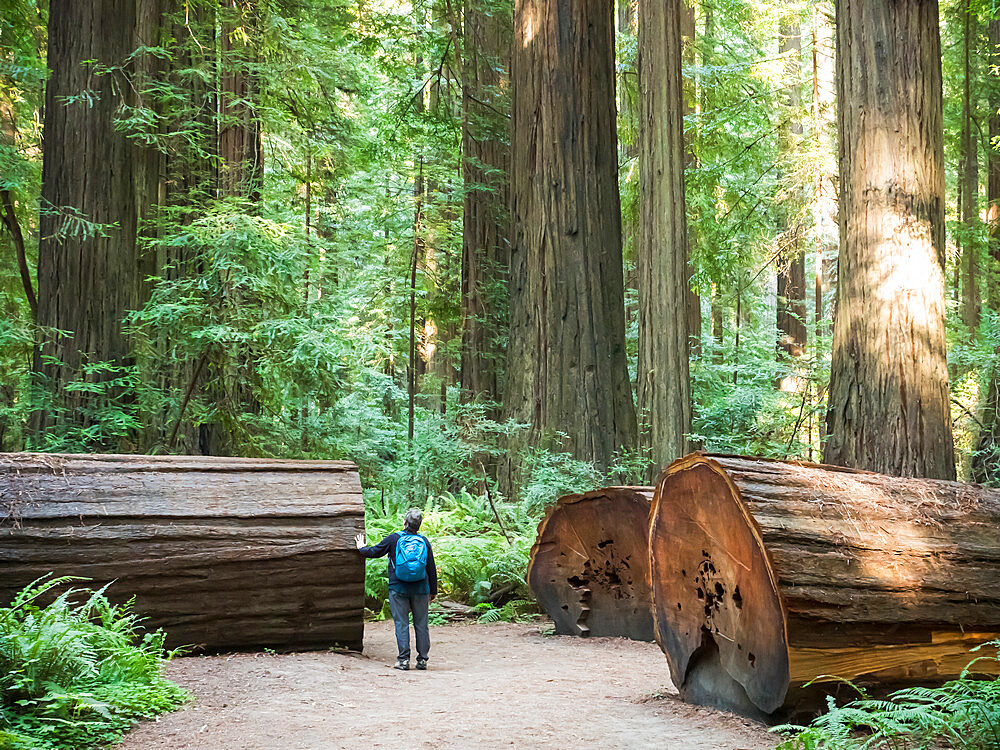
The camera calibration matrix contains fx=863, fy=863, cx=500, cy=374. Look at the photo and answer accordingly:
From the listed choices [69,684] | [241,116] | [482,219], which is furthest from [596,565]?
[482,219]

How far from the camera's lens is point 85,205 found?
10.7 meters

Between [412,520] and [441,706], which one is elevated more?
[412,520]

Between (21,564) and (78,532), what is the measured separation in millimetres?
411

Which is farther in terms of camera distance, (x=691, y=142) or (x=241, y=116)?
(x=691, y=142)

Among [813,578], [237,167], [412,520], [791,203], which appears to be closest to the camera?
[813,578]

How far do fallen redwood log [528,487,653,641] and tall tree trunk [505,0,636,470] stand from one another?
10.6 ft

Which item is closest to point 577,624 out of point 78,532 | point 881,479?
point 881,479

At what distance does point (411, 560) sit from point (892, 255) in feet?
16.7

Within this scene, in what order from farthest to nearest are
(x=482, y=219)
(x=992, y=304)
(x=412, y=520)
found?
(x=992, y=304)
(x=482, y=219)
(x=412, y=520)

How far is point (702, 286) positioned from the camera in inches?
658

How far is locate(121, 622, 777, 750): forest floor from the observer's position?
430cm

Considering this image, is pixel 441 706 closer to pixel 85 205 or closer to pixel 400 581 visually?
pixel 400 581

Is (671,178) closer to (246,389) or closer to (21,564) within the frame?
(246,389)

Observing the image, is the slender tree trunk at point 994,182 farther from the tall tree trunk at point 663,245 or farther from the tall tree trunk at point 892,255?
the tall tree trunk at point 892,255
